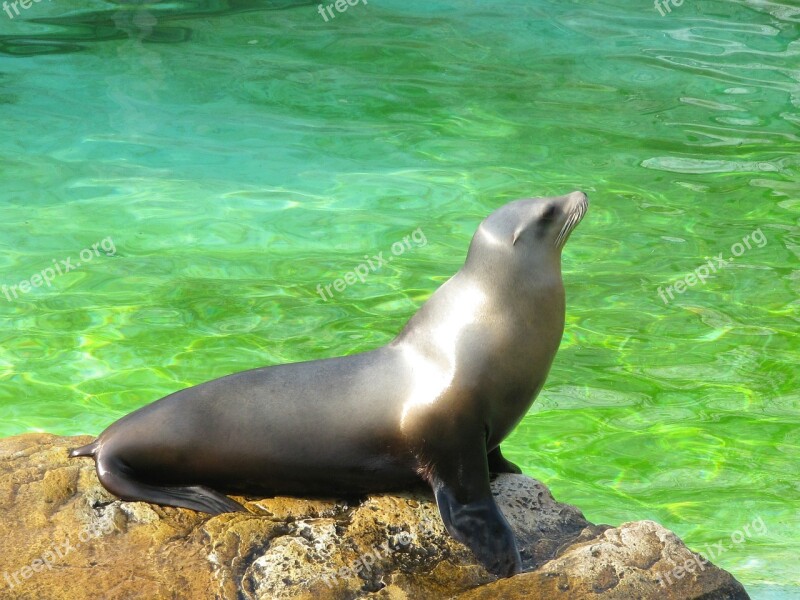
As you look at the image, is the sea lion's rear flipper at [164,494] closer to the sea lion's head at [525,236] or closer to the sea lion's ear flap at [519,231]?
the sea lion's head at [525,236]

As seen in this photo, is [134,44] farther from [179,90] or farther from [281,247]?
[281,247]

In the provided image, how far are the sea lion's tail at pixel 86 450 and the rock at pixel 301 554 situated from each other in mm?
95

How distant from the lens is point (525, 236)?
13.4 feet

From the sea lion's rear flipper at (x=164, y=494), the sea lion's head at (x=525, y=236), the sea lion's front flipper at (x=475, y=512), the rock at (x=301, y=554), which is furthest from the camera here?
the sea lion's head at (x=525, y=236)

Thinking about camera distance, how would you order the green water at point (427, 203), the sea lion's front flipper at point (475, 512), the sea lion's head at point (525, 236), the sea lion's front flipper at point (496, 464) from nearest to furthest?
the sea lion's front flipper at point (475, 512)
the sea lion's head at point (525, 236)
the sea lion's front flipper at point (496, 464)
the green water at point (427, 203)

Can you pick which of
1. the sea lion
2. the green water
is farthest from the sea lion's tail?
Answer: the green water

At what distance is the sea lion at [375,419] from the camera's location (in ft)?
12.5

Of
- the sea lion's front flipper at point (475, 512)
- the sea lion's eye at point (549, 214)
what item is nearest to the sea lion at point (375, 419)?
the sea lion's front flipper at point (475, 512)

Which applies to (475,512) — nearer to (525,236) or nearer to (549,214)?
(525,236)

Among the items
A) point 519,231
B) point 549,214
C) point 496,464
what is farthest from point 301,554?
point 549,214

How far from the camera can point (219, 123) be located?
10930mm

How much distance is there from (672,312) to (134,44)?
766 centimetres

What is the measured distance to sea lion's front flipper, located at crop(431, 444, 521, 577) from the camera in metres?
3.65

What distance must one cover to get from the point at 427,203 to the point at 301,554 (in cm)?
600
